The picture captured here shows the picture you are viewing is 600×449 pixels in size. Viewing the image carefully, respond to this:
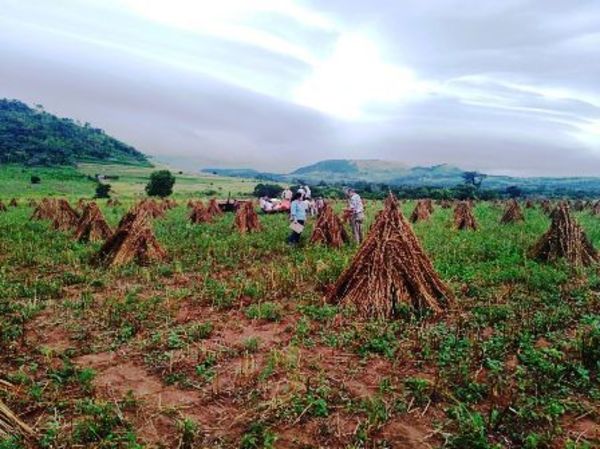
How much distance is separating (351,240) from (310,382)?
35.1 feet

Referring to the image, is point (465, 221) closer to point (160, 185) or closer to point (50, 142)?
point (160, 185)

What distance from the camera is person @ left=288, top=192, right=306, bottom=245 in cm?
Result: 1491

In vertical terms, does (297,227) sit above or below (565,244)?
below

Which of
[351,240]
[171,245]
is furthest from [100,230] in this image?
[351,240]

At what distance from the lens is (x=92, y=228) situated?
50.0 ft

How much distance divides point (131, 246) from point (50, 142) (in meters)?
112

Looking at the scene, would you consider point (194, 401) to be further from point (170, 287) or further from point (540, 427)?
point (170, 287)

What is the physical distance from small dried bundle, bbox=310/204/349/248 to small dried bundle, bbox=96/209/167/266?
4.66 meters

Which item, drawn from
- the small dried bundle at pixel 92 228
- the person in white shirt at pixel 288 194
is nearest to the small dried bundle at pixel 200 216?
the person in white shirt at pixel 288 194

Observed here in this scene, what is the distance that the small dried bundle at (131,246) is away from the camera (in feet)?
37.1

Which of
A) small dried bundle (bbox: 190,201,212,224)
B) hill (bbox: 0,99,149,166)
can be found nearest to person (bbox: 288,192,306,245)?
small dried bundle (bbox: 190,201,212,224)

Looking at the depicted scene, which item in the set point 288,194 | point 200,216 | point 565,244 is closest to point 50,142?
point 200,216

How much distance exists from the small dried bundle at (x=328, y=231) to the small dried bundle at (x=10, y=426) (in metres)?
11.1

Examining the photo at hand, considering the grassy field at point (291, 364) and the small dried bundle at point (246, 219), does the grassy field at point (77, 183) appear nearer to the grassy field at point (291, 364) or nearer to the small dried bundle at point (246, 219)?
the small dried bundle at point (246, 219)
